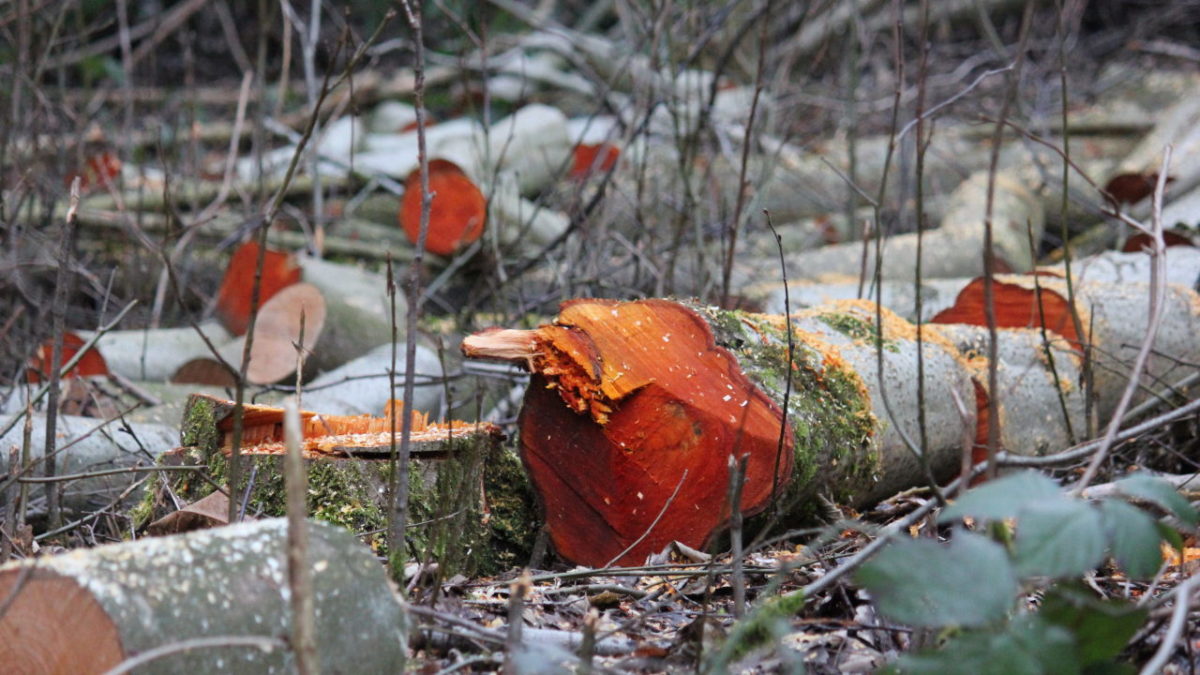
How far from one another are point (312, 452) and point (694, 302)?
3.41 ft

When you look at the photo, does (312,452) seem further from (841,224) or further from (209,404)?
(841,224)

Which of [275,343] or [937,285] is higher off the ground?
[937,285]

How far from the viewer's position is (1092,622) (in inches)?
60.2

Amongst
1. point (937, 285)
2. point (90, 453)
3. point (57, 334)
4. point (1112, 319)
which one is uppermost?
point (937, 285)

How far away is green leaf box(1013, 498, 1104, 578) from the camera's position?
1354mm

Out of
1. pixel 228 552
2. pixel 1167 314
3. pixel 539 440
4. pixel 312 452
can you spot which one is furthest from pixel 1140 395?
pixel 228 552

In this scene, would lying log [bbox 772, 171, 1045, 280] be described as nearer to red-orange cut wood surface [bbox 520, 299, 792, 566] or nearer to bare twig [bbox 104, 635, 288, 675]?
red-orange cut wood surface [bbox 520, 299, 792, 566]

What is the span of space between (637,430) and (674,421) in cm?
9

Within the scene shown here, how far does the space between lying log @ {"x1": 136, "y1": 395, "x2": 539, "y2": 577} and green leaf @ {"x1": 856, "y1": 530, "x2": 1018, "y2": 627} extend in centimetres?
131

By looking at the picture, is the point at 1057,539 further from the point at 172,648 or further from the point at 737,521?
the point at 172,648

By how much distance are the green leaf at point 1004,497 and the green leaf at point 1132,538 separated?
0.07 m

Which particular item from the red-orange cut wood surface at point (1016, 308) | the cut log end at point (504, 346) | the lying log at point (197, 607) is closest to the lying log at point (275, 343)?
the cut log end at point (504, 346)

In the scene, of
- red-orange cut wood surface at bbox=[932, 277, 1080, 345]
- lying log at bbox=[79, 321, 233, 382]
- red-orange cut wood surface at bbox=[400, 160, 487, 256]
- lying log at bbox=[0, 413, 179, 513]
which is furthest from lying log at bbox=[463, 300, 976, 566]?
red-orange cut wood surface at bbox=[400, 160, 487, 256]

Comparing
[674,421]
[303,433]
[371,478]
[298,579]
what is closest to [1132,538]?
[298,579]
